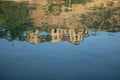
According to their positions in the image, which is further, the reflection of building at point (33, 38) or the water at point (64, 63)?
the reflection of building at point (33, 38)

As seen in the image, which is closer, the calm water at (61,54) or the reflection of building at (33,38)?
the calm water at (61,54)

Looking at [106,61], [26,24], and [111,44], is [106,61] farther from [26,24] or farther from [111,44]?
[26,24]

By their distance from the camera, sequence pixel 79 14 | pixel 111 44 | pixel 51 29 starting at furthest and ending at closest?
pixel 79 14
pixel 51 29
pixel 111 44

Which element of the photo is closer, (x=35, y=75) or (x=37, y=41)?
(x=35, y=75)

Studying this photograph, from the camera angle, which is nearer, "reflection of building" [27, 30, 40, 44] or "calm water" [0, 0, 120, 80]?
"calm water" [0, 0, 120, 80]

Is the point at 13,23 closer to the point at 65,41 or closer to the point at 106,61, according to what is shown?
the point at 65,41

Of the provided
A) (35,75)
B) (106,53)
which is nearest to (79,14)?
(106,53)

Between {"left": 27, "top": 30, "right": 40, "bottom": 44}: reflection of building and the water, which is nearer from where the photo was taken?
the water

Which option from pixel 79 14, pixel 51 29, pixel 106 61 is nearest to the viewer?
pixel 106 61

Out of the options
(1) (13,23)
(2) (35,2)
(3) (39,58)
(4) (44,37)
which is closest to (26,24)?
(1) (13,23)
